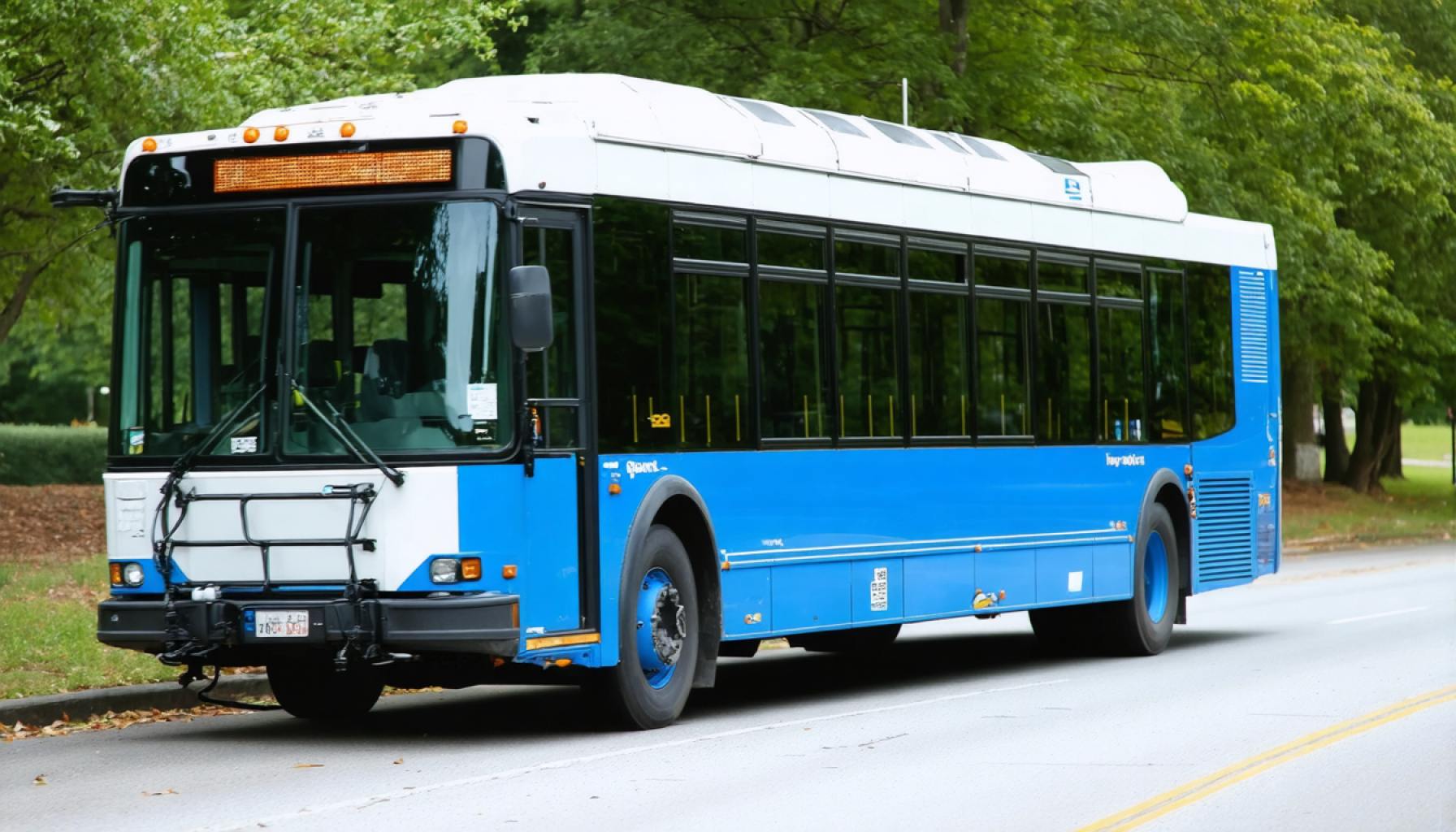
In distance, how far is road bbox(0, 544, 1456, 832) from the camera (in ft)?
29.9

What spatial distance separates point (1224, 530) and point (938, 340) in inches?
198

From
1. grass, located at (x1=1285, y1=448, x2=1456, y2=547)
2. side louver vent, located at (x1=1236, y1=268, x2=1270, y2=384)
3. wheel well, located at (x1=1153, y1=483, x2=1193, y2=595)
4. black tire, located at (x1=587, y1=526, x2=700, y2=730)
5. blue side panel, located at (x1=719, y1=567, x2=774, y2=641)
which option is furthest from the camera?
grass, located at (x1=1285, y1=448, x2=1456, y2=547)

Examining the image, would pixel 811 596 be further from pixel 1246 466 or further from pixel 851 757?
pixel 1246 466

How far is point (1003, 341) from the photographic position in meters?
16.0

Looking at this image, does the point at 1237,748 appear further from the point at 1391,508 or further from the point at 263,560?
the point at 1391,508

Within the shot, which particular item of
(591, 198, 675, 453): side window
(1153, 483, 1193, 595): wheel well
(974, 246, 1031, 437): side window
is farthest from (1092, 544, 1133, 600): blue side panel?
(591, 198, 675, 453): side window

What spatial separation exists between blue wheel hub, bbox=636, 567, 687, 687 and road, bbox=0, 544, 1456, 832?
1.33ft

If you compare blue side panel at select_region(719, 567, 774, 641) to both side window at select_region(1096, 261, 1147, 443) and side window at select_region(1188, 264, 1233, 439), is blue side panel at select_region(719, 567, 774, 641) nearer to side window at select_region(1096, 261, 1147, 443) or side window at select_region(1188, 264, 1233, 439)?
side window at select_region(1096, 261, 1147, 443)

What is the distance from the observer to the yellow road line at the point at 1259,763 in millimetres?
8984

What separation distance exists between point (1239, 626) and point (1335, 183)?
672 inches

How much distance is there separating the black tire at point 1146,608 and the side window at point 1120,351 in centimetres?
78

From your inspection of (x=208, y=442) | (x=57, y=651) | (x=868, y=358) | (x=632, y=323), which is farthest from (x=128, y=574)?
(x=868, y=358)

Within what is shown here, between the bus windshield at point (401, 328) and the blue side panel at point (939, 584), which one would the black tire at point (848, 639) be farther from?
the bus windshield at point (401, 328)

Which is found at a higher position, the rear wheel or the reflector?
the reflector
